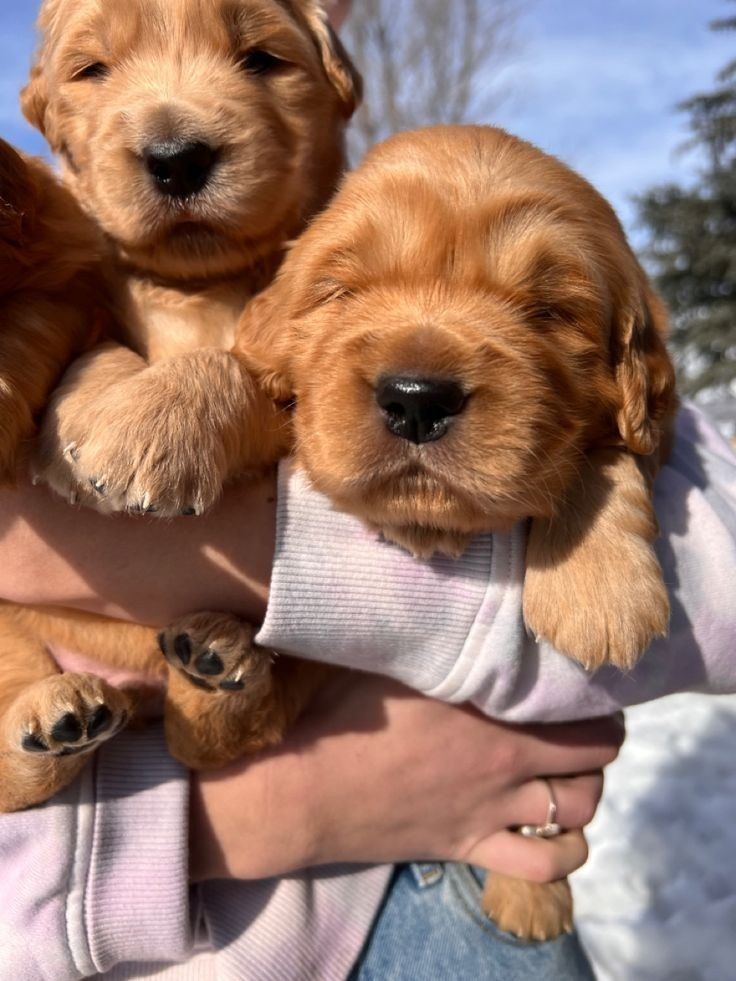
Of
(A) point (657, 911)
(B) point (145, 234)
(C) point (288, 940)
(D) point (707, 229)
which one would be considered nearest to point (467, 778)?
(C) point (288, 940)

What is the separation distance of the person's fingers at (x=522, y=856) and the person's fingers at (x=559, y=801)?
0.16 feet

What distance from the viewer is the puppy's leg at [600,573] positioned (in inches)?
68.5

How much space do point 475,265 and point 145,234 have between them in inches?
30.4

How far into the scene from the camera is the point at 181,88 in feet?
6.36

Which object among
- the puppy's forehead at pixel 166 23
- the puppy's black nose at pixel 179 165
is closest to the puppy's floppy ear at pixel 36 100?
the puppy's forehead at pixel 166 23

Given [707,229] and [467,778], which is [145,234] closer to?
[467,778]

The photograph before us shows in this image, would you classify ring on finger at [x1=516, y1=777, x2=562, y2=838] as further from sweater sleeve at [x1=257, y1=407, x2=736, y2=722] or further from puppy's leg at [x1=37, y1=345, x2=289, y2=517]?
puppy's leg at [x1=37, y1=345, x2=289, y2=517]

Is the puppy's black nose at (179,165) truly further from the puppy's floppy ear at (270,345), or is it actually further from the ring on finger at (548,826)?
the ring on finger at (548,826)

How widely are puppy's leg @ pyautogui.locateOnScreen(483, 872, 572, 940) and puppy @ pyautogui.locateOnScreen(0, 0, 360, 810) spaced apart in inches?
34.6

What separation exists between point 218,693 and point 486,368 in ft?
3.12

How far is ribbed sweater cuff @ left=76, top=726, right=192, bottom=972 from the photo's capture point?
1.78m

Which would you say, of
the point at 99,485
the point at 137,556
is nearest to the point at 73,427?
the point at 99,485

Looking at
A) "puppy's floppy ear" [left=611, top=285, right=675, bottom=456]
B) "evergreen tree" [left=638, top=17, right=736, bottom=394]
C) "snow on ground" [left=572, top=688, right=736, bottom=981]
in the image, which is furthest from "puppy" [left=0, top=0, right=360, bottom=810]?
"evergreen tree" [left=638, top=17, right=736, bottom=394]

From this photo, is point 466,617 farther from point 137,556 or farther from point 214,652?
point 137,556
